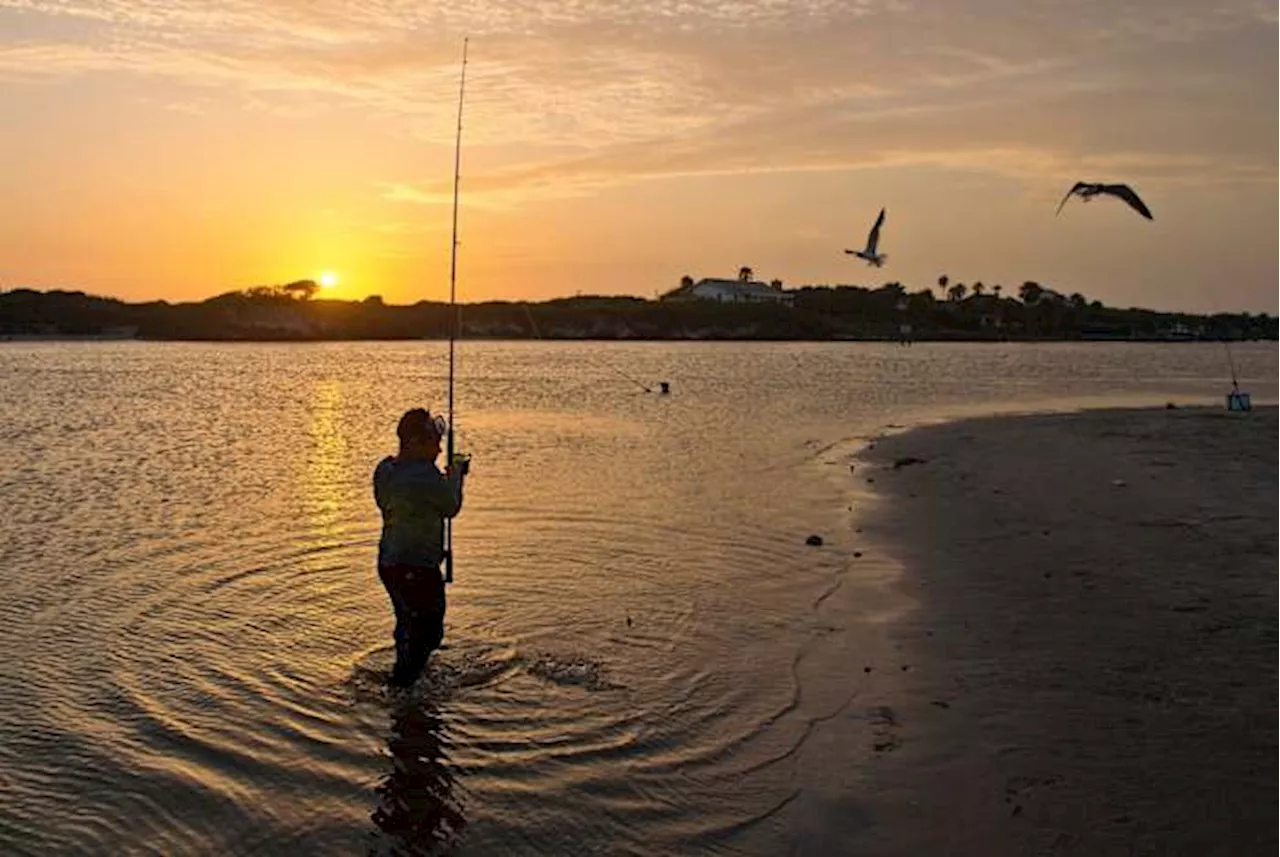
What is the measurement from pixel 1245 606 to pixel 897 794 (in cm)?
485

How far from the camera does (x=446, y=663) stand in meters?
8.60

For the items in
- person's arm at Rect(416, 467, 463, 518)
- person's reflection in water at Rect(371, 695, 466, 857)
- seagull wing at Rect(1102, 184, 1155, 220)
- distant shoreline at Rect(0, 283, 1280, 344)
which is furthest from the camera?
distant shoreline at Rect(0, 283, 1280, 344)

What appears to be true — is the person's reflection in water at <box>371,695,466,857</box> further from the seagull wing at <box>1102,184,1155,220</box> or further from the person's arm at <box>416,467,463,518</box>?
the seagull wing at <box>1102,184,1155,220</box>

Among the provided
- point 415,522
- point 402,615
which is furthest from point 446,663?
point 415,522

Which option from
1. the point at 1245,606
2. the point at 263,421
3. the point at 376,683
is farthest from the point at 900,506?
the point at 263,421

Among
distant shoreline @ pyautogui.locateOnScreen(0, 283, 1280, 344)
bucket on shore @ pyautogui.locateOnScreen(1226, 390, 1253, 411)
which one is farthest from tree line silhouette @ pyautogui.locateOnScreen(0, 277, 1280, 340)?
bucket on shore @ pyautogui.locateOnScreen(1226, 390, 1253, 411)

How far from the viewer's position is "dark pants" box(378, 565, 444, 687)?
7.63 m

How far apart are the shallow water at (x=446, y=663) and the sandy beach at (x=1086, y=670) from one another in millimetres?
513

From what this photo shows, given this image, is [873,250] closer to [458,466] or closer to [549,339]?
[458,466]

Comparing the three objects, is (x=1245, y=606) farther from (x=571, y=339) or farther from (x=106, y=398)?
(x=571, y=339)

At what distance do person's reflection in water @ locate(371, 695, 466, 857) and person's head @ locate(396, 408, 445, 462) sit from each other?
1.73 m

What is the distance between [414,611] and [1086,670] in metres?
4.74

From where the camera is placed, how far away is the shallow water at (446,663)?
5980 millimetres

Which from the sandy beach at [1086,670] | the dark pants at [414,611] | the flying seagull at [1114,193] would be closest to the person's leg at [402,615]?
the dark pants at [414,611]
